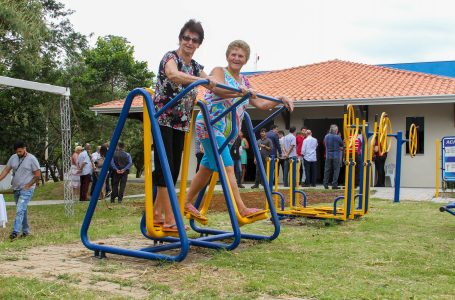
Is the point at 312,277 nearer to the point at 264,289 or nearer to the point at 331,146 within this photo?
the point at 264,289

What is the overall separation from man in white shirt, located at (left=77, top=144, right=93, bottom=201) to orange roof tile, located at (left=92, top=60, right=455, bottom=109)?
505 centimetres

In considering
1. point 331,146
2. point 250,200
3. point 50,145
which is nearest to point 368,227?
point 250,200

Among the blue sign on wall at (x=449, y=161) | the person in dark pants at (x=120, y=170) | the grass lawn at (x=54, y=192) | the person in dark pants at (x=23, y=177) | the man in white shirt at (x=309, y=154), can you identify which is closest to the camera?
the person in dark pants at (x=23, y=177)

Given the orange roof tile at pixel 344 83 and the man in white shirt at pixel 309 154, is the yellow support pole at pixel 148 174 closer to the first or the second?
the man in white shirt at pixel 309 154

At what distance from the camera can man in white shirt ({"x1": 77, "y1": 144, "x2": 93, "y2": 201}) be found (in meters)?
15.3

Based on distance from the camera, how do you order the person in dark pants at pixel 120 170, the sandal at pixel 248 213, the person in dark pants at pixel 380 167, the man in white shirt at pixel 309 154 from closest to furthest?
the sandal at pixel 248 213, the person in dark pants at pixel 120 170, the man in white shirt at pixel 309 154, the person in dark pants at pixel 380 167

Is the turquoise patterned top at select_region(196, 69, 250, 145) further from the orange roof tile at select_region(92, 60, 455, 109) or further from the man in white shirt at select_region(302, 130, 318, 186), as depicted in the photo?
the orange roof tile at select_region(92, 60, 455, 109)

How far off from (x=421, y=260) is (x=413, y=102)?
12.9 meters

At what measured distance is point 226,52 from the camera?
5.35 m

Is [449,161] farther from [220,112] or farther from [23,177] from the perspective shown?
[23,177]

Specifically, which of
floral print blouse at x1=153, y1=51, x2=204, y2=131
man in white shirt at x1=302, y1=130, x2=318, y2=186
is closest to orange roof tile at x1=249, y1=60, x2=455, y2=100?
man in white shirt at x1=302, y1=130, x2=318, y2=186

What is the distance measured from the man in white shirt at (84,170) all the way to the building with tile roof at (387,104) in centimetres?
462

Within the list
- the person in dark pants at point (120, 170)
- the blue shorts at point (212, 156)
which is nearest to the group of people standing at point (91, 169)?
the person in dark pants at point (120, 170)

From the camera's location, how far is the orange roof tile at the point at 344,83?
17.8 m
